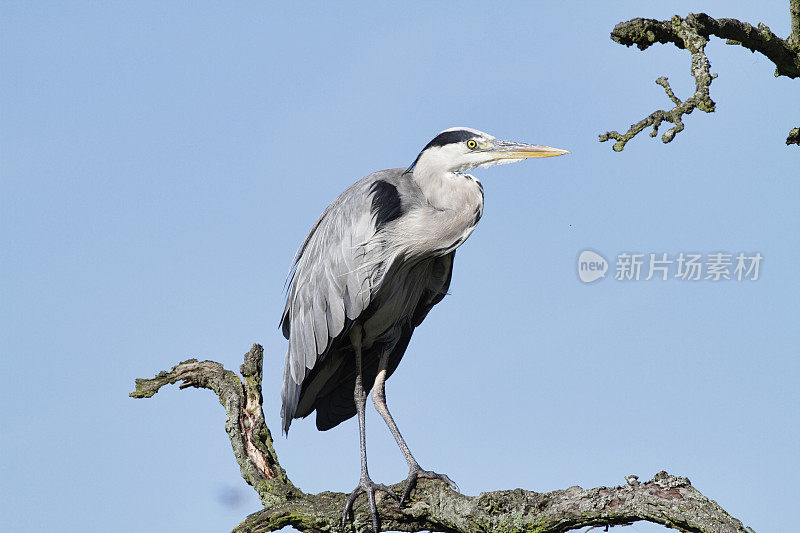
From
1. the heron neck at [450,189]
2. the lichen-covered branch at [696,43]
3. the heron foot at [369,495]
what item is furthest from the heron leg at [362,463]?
the lichen-covered branch at [696,43]

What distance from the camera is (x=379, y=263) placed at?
5.37 m

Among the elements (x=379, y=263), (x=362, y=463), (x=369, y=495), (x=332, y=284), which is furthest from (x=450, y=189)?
(x=369, y=495)

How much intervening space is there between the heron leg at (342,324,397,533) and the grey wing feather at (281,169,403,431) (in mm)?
252

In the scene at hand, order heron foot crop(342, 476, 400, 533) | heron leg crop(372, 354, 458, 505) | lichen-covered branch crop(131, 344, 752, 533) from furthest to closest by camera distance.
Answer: heron leg crop(372, 354, 458, 505), heron foot crop(342, 476, 400, 533), lichen-covered branch crop(131, 344, 752, 533)

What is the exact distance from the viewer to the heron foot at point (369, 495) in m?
4.55

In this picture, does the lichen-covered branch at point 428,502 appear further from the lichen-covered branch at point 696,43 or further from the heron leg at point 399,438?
the lichen-covered branch at point 696,43

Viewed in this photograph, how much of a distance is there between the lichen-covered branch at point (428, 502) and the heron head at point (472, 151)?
174 cm

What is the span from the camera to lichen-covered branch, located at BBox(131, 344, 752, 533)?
→ 3.57 m

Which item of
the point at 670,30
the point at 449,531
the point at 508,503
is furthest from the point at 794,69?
the point at 449,531

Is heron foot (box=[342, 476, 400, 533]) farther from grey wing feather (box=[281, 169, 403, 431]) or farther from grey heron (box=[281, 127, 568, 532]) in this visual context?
grey wing feather (box=[281, 169, 403, 431])

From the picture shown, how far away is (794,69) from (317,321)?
10.6 ft

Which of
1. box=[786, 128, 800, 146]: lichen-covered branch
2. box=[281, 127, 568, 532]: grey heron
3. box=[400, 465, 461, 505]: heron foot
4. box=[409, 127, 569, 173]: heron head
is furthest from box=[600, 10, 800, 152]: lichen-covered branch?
box=[400, 465, 461, 505]: heron foot

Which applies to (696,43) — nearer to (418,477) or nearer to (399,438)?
(418,477)

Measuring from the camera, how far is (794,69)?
4.54m
